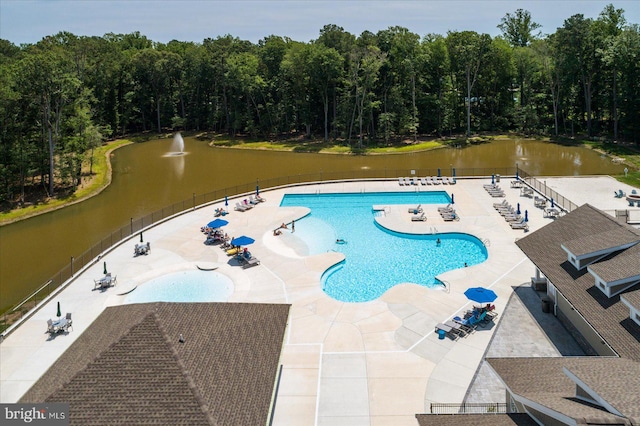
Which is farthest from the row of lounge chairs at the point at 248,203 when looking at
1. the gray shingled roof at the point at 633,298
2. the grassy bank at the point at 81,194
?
the gray shingled roof at the point at 633,298

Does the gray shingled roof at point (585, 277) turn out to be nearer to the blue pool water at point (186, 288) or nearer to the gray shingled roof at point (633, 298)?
the gray shingled roof at point (633, 298)

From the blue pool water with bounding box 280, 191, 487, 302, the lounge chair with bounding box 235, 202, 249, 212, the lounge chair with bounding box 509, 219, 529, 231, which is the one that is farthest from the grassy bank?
the lounge chair with bounding box 509, 219, 529, 231

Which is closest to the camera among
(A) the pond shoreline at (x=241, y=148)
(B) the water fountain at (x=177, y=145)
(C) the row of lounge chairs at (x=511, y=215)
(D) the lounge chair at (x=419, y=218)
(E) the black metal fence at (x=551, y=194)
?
(C) the row of lounge chairs at (x=511, y=215)

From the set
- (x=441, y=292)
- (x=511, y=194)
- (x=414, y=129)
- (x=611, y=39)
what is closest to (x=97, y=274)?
(x=441, y=292)

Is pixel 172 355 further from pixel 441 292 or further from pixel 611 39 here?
pixel 611 39

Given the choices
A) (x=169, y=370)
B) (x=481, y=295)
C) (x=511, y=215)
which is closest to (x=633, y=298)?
(x=481, y=295)

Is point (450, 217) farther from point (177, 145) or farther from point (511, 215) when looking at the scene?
point (177, 145)
